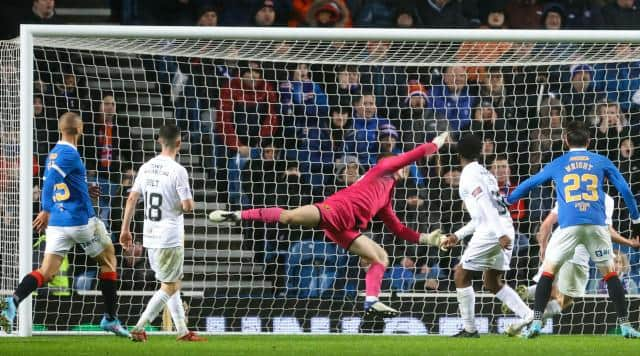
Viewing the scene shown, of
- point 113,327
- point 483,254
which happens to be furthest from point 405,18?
point 113,327

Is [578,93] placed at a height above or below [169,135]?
above

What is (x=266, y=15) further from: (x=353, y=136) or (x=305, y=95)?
(x=353, y=136)

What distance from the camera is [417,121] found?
542 inches

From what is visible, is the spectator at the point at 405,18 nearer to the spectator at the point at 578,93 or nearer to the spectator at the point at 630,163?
the spectator at the point at 578,93

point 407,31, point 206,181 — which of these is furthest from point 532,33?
point 206,181

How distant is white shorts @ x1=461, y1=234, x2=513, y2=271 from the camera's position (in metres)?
10.9

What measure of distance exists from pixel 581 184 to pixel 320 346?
2.56 metres

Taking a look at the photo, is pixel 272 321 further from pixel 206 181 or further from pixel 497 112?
pixel 497 112

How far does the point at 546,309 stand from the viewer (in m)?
11.3

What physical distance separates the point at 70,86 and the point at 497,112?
4575 mm

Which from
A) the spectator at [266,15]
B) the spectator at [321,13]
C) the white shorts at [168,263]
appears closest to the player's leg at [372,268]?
the white shorts at [168,263]

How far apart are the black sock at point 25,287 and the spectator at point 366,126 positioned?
4.39 metres

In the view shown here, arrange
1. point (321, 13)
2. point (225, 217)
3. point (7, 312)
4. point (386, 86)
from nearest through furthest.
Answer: point (7, 312), point (225, 217), point (386, 86), point (321, 13)

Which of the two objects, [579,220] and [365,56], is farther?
[365,56]
